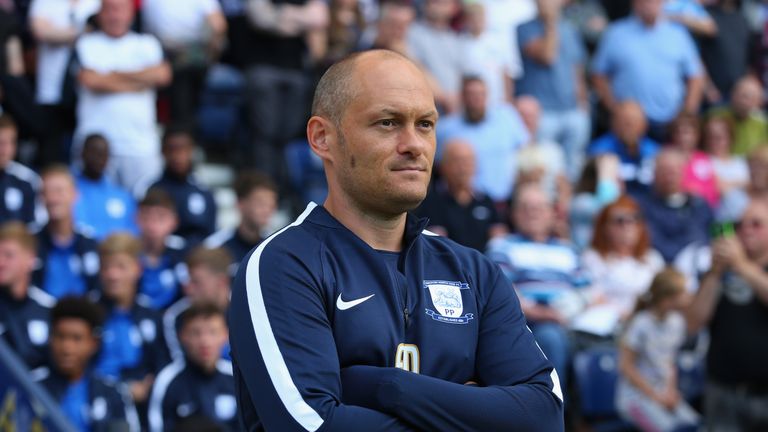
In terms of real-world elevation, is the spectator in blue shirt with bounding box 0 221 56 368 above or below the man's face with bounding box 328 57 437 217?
below

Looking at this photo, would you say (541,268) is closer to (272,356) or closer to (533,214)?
(533,214)

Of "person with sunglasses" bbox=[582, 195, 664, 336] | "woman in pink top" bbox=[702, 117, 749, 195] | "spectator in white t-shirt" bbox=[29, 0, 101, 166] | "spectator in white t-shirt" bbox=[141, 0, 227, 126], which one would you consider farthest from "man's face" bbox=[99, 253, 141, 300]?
"woman in pink top" bbox=[702, 117, 749, 195]

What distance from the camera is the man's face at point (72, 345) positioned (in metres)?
7.36

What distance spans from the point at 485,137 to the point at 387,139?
7841mm

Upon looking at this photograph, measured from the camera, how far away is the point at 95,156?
9.28 m

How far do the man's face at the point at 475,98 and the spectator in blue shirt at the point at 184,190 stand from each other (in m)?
2.41

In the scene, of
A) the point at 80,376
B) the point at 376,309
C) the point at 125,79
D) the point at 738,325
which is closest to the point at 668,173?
the point at 738,325

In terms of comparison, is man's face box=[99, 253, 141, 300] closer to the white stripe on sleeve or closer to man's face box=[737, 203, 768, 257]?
man's face box=[737, 203, 768, 257]

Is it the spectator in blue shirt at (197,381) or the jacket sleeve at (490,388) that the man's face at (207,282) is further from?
the jacket sleeve at (490,388)

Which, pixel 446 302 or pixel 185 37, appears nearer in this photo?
pixel 446 302

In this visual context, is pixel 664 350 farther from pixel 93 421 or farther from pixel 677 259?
pixel 93 421

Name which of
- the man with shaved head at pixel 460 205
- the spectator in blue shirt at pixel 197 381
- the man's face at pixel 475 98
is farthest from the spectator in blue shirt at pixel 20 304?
the man's face at pixel 475 98

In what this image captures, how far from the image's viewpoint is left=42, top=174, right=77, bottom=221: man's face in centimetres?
861

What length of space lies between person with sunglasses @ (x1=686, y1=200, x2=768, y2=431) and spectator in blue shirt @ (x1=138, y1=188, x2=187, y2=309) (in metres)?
3.42
